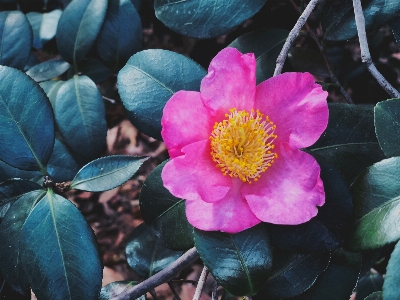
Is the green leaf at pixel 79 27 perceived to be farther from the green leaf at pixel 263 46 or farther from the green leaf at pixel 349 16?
the green leaf at pixel 349 16

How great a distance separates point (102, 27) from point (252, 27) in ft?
1.75

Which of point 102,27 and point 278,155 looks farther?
point 102,27

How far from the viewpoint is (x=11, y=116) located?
0.94 meters

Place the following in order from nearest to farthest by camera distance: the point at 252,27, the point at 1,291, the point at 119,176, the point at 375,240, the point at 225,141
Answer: the point at 375,240, the point at 225,141, the point at 119,176, the point at 1,291, the point at 252,27

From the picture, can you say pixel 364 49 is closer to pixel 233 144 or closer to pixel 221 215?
pixel 233 144

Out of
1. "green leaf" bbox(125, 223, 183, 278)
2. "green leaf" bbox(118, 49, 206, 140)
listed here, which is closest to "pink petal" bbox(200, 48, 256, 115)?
"green leaf" bbox(118, 49, 206, 140)

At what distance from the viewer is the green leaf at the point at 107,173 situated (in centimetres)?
99

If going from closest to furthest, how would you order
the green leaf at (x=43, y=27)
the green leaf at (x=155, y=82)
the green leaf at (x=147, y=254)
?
the green leaf at (x=155, y=82) < the green leaf at (x=147, y=254) < the green leaf at (x=43, y=27)

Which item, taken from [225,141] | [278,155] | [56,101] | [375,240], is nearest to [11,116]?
[56,101]

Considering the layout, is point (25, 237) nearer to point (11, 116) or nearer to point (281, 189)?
point (11, 116)

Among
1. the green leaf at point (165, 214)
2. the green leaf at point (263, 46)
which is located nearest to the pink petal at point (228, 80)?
the green leaf at point (165, 214)

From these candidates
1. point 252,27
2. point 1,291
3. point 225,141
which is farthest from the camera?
point 252,27

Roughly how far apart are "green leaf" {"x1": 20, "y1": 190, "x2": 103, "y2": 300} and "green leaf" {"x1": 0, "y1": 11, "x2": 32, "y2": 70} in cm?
52

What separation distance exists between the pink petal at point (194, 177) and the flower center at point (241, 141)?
3 cm
